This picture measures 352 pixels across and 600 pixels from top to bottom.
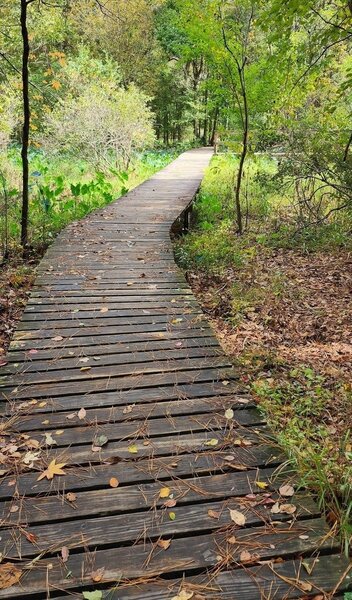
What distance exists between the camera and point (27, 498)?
7.77ft

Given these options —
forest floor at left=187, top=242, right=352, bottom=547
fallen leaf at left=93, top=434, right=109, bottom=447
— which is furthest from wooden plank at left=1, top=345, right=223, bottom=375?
fallen leaf at left=93, top=434, right=109, bottom=447

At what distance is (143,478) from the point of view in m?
2.51

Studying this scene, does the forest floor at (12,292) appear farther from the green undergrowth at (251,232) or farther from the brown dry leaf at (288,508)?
the brown dry leaf at (288,508)

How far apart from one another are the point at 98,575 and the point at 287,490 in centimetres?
105

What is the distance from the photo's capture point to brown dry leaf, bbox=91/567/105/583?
1911 mm

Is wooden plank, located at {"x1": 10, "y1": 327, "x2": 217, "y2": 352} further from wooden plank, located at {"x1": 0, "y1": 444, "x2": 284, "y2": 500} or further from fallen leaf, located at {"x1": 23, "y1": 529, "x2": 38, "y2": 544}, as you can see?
fallen leaf, located at {"x1": 23, "y1": 529, "x2": 38, "y2": 544}

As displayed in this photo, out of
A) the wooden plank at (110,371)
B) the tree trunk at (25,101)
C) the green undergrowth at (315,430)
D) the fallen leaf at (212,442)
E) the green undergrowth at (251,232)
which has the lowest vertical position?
the green undergrowth at (315,430)

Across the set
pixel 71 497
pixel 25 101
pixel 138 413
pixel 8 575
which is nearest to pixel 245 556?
pixel 71 497

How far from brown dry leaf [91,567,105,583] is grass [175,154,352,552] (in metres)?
1.07

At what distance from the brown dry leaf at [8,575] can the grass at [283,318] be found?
1431 millimetres

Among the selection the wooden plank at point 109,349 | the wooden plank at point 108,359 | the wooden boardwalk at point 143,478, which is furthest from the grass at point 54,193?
the wooden boardwalk at point 143,478

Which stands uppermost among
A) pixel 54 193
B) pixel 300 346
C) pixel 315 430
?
pixel 54 193

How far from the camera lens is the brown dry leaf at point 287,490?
7.86 feet

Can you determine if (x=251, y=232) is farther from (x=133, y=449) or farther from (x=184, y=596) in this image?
(x=184, y=596)
